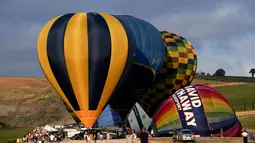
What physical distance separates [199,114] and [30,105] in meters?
70.8

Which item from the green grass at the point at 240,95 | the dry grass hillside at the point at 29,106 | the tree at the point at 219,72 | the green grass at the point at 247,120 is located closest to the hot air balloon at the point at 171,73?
the green grass at the point at 247,120

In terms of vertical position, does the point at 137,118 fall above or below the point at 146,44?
below

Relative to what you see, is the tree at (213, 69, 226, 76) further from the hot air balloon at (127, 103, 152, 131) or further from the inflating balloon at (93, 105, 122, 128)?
the hot air balloon at (127, 103, 152, 131)

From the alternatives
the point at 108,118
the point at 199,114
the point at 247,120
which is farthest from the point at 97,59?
the point at 247,120

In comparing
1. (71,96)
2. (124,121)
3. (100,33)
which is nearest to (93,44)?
(100,33)

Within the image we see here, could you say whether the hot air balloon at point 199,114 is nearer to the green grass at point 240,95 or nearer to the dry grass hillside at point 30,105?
the green grass at point 240,95

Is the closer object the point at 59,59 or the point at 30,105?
the point at 59,59

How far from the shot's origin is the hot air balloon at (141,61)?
1480 inches

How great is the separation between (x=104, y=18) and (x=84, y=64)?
12.2 feet

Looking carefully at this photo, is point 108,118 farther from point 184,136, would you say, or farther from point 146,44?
point 184,136

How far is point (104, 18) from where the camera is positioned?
32.4 meters

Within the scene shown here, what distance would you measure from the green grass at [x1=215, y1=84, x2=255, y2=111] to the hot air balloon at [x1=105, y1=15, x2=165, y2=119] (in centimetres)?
3307

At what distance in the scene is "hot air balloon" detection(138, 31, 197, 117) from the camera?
43.2 metres

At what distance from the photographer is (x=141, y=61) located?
123ft
